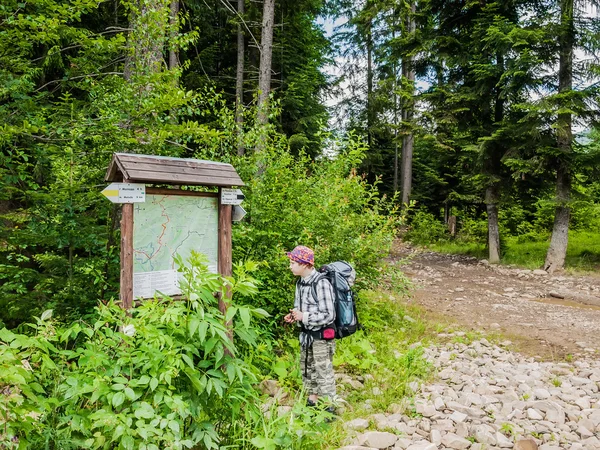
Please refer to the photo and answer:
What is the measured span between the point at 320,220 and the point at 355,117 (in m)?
23.1

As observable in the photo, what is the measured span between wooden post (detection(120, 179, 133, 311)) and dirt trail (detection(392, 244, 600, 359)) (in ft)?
15.9

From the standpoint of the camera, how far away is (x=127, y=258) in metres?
3.43

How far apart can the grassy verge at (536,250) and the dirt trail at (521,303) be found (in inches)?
33.1

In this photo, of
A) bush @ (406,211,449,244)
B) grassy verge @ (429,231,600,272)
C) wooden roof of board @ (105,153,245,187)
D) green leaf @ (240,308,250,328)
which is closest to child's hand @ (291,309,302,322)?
green leaf @ (240,308,250,328)

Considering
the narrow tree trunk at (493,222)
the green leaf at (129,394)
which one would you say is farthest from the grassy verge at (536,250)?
the green leaf at (129,394)

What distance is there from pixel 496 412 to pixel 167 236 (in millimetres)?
3763

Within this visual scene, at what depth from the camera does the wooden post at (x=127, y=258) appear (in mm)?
3406

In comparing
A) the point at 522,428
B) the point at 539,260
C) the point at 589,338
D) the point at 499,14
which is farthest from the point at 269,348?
the point at 499,14

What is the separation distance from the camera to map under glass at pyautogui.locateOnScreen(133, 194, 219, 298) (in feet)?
11.8

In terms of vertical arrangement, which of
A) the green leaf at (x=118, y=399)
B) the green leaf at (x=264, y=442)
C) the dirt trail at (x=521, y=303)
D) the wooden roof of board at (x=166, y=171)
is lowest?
the dirt trail at (x=521, y=303)

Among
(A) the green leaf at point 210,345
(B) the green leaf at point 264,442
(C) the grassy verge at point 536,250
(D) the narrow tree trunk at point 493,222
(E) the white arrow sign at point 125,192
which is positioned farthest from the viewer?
(D) the narrow tree trunk at point 493,222

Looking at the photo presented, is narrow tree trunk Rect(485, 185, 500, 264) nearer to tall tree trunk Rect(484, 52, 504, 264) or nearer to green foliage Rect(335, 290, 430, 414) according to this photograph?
tall tree trunk Rect(484, 52, 504, 264)

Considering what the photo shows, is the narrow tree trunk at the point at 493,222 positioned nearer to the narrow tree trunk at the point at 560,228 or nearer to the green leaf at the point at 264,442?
the narrow tree trunk at the point at 560,228

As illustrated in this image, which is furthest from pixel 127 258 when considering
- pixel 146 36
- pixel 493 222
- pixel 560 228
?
pixel 493 222
